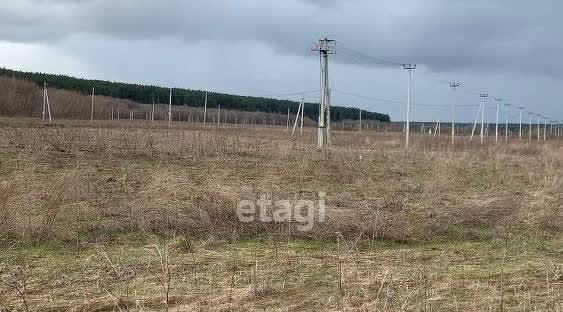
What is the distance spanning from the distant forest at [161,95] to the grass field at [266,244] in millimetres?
52260

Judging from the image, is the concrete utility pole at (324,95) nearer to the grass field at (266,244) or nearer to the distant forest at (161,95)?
the grass field at (266,244)

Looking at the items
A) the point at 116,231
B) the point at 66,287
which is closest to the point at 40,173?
the point at 116,231

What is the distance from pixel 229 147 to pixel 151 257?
12.7 meters

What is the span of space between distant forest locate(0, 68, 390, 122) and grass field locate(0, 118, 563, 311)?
5226 centimetres

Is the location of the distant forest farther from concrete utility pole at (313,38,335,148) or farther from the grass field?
the grass field

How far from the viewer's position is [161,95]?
3359 inches

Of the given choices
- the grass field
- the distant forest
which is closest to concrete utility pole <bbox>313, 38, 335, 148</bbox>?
the grass field

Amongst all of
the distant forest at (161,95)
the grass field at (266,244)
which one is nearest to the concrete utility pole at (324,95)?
the grass field at (266,244)

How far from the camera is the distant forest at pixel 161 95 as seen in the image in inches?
2731

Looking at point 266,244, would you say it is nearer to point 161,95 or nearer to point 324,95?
point 324,95

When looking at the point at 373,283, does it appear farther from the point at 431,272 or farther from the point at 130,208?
the point at 130,208

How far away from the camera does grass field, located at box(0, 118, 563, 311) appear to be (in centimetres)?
467

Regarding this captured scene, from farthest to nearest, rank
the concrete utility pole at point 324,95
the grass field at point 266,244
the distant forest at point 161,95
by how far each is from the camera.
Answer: the distant forest at point 161,95 → the concrete utility pole at point 324,95 → the grass field at point 266,244

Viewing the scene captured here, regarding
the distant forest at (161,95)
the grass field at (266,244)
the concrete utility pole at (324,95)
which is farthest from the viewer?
the distant forest at (161,95)
